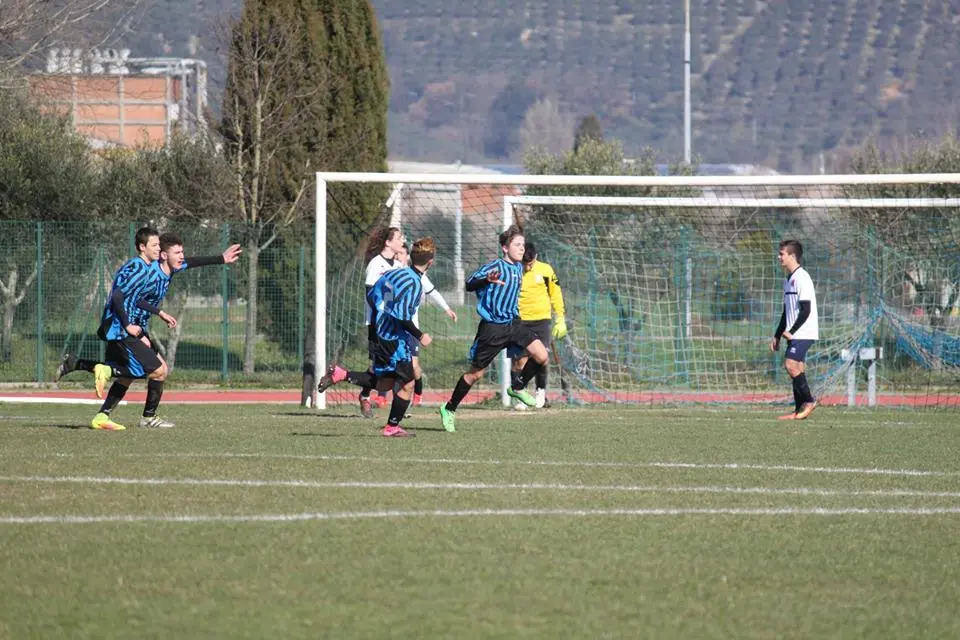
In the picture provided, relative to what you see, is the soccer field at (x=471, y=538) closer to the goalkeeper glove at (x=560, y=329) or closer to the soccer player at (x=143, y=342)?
the soccer player at (x=143, y=342)

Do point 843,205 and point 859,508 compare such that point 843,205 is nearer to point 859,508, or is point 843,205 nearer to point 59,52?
point 859,508

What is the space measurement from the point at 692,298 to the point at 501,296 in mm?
7922

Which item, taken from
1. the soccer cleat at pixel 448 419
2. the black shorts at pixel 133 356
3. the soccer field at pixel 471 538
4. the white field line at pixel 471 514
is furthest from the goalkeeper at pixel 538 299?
the white field line at pixel 471 514

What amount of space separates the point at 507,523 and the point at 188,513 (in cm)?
167

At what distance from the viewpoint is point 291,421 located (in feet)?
46.4

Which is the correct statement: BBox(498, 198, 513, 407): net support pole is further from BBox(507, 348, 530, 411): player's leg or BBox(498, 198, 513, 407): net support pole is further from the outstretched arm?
the outstretched arm

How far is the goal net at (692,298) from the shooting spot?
1902 centimetres

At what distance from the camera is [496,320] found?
13.3 metres

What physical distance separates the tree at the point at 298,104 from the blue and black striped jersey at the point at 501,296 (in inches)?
418

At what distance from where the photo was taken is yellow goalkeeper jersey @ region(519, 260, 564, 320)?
15836 mm

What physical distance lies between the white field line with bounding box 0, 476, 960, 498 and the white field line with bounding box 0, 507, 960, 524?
63 cm

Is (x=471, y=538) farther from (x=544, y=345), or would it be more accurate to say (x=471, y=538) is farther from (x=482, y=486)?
(x=544, y=345)

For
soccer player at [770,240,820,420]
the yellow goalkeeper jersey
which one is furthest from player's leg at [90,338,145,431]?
soccer player at [770,240,820,420]

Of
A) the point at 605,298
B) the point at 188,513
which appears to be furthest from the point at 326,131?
the point at 188,513
